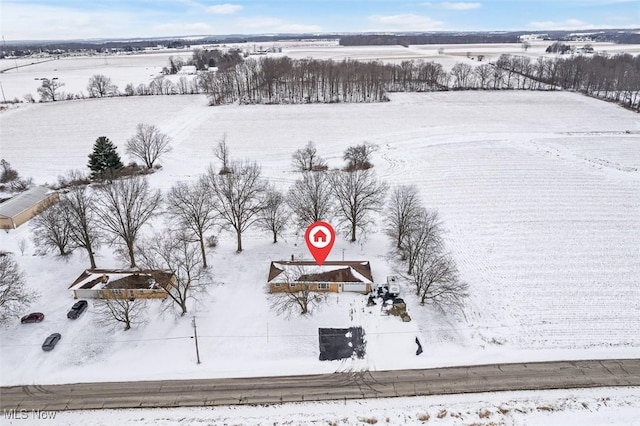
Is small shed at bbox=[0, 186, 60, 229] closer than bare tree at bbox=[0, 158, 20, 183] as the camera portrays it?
Yes

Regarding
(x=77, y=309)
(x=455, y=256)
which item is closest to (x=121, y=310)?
(x=77, y=309)

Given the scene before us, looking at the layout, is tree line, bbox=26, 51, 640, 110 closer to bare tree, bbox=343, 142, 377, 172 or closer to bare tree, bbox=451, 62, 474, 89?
bare tree, bbox=451, 62, 474, 89

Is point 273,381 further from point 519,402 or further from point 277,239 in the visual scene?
point 277,239

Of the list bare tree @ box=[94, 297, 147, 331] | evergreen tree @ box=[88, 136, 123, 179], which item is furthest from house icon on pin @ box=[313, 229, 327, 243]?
evergreen tree @ box=[88, 136, 123, 179]

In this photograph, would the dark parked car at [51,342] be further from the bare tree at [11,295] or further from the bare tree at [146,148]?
the bare tree at [146,148]

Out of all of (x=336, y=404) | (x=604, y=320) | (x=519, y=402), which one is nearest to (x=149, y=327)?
(x=336, y=404)

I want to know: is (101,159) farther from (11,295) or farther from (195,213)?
(11,295)
